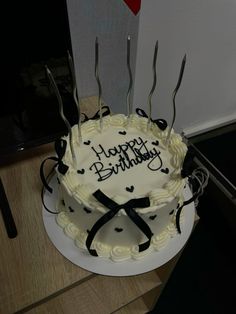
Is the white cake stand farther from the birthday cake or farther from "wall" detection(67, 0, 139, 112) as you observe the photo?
"wall" detection(67, 0, 139, 112)

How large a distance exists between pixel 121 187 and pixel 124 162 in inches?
2.6

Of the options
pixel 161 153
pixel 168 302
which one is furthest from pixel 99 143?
pixel 168 302

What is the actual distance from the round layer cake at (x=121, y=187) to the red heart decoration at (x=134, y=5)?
0.38 m

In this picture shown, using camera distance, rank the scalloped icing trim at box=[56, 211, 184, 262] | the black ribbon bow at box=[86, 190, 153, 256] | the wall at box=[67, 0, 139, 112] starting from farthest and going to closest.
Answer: the wall at box=[67, 0, 139, 112] → the scalloped icing trim at box=[56, 211, 184, 262] → the black ribbon bow at box=[86, 190, 153, 256]

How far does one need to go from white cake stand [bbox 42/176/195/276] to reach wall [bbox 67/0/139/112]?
49cm

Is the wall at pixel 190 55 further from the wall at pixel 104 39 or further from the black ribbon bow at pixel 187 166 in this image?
the black ribbon bow at pixel 187 166

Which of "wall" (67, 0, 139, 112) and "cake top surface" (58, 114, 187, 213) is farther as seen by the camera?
"wall" (67, 0, 139, 112)

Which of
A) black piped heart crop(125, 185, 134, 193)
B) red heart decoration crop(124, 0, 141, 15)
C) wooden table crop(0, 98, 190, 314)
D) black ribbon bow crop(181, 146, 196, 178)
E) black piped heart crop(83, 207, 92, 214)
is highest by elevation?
red heart decoration crop(124, 0, 141, 15)

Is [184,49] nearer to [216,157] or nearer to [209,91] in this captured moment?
[209,91]

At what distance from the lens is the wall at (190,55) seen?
1095 millimetres

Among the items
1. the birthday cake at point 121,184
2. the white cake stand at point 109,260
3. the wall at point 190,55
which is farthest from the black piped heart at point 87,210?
the wall at point 190,55

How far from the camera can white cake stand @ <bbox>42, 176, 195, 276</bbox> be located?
0.69m

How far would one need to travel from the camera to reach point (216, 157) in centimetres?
171

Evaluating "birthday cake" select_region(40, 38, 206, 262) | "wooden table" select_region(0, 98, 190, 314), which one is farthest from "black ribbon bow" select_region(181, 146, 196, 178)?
"wooden table" select_region(0, 98, 190, 314)
